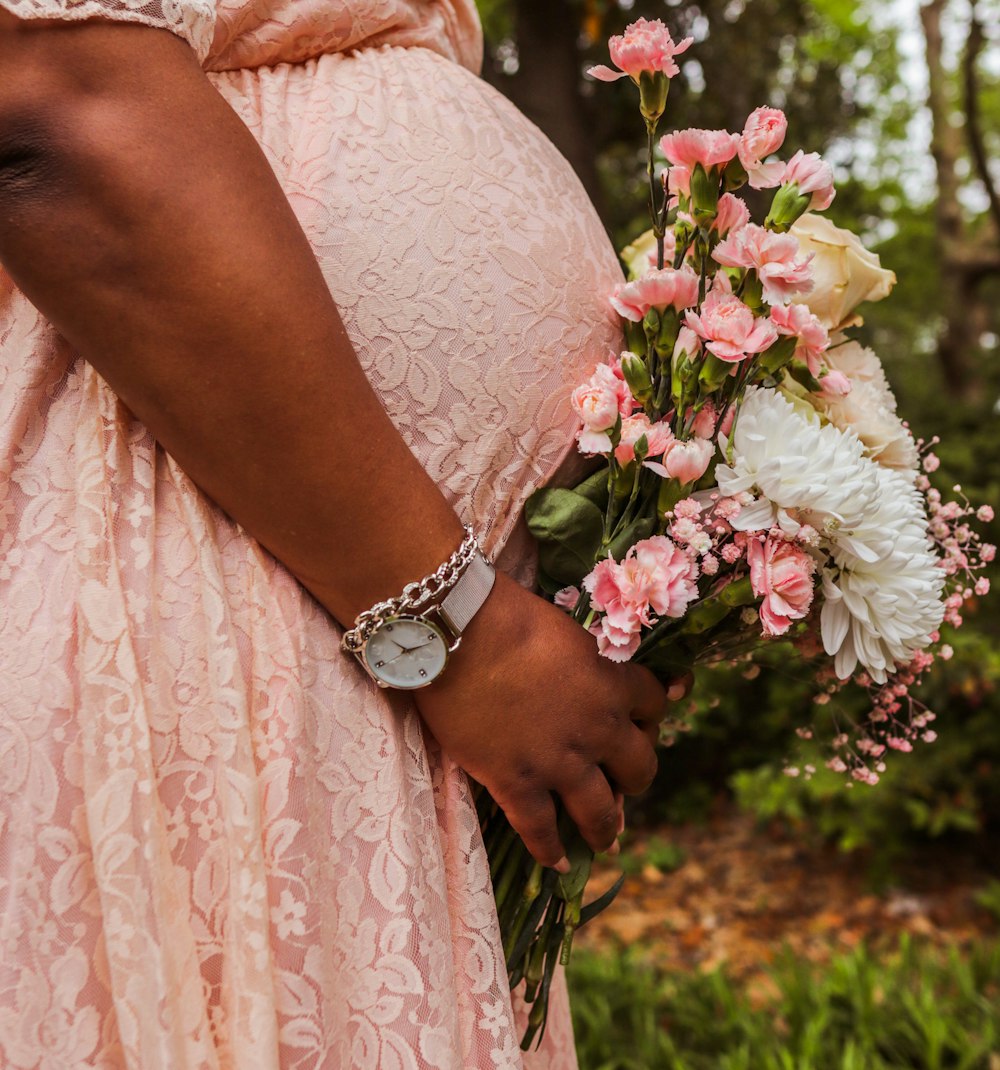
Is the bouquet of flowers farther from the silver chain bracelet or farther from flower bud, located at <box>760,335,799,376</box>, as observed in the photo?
the silver chain bracelet

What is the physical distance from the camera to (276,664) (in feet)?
3.10

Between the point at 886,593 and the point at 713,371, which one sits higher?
the point at 713,371

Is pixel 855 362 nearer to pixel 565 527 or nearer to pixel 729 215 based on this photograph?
pixel 729 215

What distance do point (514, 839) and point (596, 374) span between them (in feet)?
1.85

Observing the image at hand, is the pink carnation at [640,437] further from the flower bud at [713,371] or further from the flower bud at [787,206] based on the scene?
the flower bud at [787,206]

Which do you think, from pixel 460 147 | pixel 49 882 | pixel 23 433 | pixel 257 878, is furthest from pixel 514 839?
pixel 460 147

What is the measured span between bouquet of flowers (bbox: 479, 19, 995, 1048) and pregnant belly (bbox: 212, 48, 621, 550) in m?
0.06

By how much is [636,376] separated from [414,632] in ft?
1.28

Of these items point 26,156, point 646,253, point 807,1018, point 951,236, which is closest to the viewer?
point 26,156

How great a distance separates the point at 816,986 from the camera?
2.97 metres

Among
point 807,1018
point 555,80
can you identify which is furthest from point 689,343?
point 555,80

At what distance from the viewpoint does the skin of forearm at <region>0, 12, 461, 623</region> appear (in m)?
0.83

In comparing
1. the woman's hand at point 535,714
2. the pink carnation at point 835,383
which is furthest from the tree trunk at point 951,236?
the woman's hand at point 535,714

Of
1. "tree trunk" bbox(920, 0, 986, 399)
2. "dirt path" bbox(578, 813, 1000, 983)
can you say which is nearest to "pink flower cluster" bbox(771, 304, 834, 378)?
"dirt path" bbox(578, 813, 1000, 983)
